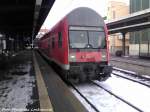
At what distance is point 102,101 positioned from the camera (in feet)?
31.7

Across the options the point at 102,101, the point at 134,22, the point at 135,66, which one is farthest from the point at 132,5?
the point at 102,101

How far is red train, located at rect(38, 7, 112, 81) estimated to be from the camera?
1276 cm

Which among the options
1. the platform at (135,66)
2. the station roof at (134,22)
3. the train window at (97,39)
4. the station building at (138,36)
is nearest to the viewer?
the train window at (97,39)

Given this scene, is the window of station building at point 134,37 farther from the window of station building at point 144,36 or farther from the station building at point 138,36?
the window of station building at point 144,36

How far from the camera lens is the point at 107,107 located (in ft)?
28.9

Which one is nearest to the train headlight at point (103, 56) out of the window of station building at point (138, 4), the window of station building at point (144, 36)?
the window of station building at point (144, 36)

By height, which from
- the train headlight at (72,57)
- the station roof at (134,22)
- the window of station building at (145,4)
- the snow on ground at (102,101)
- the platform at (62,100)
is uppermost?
the window of station building at (145,4)

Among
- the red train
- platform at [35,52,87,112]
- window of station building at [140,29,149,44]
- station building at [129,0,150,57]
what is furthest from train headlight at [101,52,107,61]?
window of station building at [140,29,149,44]

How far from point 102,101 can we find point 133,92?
7.11 ft

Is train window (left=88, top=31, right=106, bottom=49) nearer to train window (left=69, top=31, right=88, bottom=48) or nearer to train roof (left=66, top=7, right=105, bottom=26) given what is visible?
train window (left=69, top=31, right=88, bottom=48)

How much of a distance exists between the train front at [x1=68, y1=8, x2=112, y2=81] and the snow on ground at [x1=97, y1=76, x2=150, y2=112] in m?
0.87

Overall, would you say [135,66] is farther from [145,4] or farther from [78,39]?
[145,4]

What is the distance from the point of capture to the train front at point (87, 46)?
1280 cm

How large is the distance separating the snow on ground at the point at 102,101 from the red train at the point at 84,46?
0.78 metres
